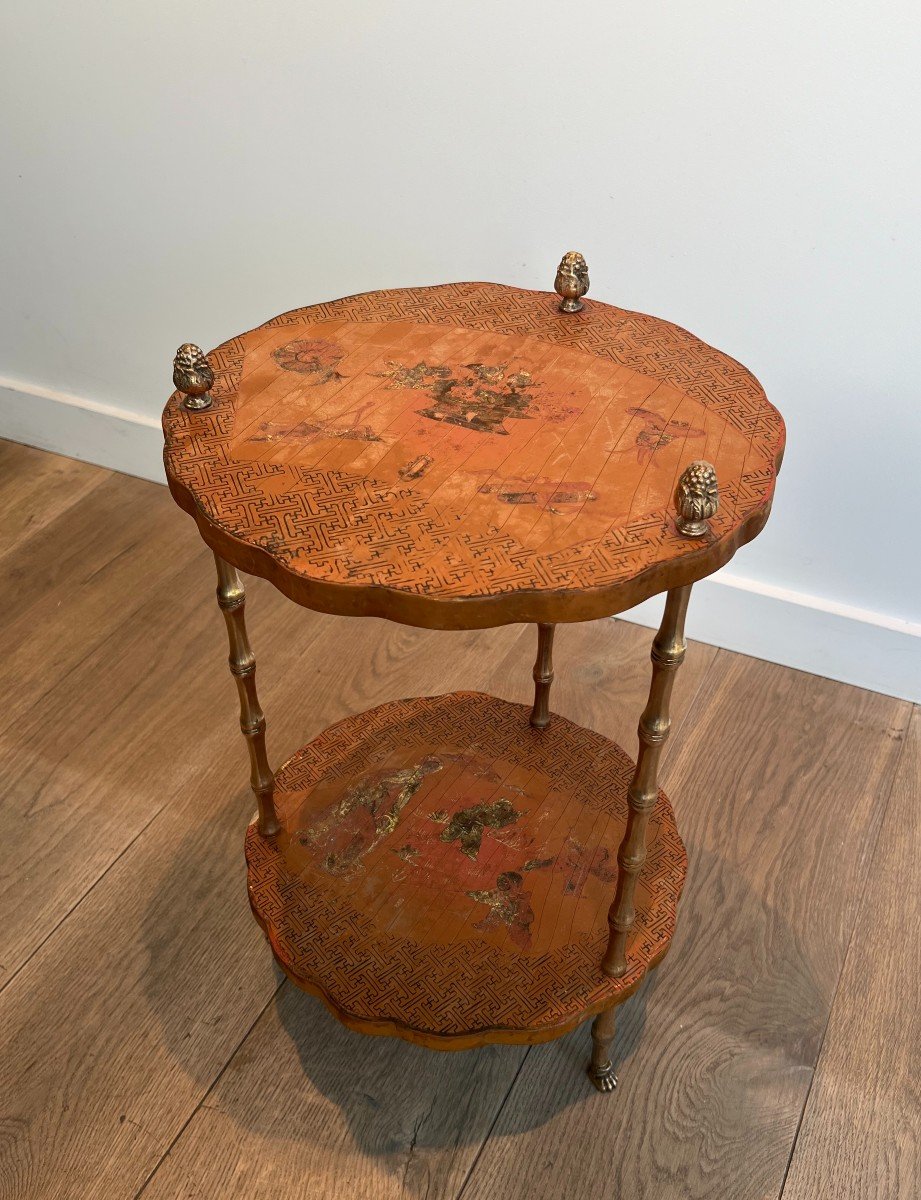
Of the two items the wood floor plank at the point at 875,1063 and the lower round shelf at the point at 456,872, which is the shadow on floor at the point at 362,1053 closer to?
the wood floor plank at the point at 875,1063

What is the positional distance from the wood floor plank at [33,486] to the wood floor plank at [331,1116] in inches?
59.0

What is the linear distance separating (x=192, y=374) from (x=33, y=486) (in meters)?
1.68

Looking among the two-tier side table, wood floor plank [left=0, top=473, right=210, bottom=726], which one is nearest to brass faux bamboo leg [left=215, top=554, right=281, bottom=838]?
the two-tier side table

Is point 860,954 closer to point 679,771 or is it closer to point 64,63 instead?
point 679,771

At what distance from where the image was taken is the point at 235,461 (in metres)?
1.43

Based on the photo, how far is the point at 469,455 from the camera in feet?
4.75

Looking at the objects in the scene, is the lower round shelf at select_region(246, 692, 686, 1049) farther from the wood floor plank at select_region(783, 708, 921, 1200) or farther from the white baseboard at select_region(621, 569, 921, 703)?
the white baseboard at select_region(621, 569, 921, 703)

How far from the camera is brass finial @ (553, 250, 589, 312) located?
1729 millimetres

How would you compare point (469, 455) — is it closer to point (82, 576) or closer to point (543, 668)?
point (543, 668)

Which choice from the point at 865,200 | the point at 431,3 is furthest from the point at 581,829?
the point at 431,3

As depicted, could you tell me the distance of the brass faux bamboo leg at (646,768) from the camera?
1.34m

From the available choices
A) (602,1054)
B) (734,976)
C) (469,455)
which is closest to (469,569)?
(469,455)

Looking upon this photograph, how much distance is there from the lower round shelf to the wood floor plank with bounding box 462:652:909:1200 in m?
0.20

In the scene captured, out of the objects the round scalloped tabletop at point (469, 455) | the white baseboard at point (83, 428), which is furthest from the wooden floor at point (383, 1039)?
the round scalloped tabletop at point (469, 455)
